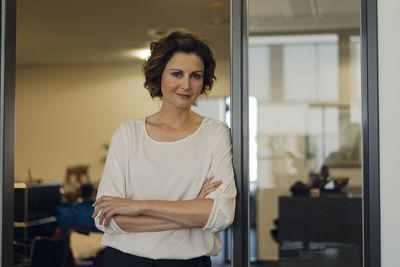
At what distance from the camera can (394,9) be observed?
6.24 feet

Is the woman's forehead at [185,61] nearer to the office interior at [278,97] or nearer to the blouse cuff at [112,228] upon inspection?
the blouse cuff at [112,228]

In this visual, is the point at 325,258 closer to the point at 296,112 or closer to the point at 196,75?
the point at 296,112

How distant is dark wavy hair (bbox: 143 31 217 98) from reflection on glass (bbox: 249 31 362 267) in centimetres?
369

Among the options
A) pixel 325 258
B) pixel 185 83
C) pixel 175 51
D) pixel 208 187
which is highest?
pixel 175 51

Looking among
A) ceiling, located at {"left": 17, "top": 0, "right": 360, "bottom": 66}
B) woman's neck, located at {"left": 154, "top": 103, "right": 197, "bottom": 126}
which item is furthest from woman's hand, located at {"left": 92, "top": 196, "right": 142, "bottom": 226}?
ceiling, located at {"left": 17, "top": 0, "right": 360, "bottom": 66}

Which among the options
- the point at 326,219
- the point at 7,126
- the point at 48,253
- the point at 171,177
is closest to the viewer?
the point at 171,177

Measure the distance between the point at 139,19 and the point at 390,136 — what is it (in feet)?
13.1

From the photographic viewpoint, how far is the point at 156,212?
1.82m

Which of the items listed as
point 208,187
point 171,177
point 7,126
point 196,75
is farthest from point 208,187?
point 7,126

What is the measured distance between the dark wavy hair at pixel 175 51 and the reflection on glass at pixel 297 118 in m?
3.69

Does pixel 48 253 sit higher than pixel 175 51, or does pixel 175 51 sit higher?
pixel 175 51

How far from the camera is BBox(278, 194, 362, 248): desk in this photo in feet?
17.3

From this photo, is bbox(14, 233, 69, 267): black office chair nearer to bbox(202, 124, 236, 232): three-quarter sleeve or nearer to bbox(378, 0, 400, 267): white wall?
bbox(202, 124, 236, 232): three-quarter sleeve

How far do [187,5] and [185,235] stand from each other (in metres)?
3.37
